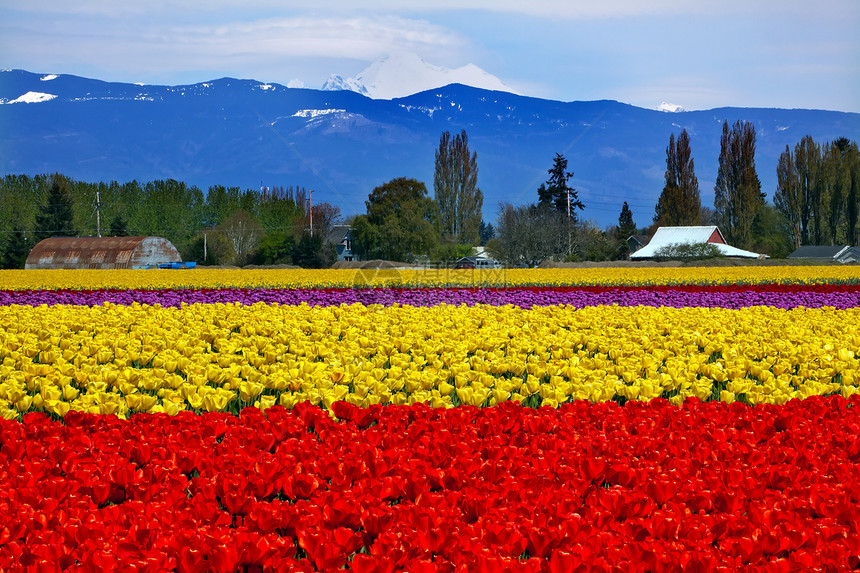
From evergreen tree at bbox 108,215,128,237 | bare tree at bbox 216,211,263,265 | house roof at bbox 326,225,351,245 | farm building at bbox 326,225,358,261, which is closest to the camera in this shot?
bare tree at bbox 216,211,263,265

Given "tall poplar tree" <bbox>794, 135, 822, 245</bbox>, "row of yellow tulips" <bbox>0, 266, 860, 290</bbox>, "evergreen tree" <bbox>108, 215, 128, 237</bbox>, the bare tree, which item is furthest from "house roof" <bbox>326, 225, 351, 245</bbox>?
"row of yellow tulips" <bbox>0, 266, 860, 290</bbox>

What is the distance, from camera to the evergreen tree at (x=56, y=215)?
250ft

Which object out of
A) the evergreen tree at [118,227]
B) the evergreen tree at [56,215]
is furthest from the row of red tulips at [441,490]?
the evergreen tree at [56,215]

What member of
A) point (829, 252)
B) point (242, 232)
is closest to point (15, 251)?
point (242, 232)

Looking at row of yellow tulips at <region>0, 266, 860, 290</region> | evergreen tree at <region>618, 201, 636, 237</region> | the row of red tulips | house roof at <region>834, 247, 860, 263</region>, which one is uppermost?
evergreen tree at <region>618, 201, 636, 237</region>

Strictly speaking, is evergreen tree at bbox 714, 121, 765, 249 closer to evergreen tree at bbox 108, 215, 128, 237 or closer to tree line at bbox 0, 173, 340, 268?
tree line at bbox 0, 173, 340, 268

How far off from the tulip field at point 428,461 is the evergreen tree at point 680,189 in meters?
69.1

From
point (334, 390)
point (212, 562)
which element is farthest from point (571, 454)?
point (334, 390)

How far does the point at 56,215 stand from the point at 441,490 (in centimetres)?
8116

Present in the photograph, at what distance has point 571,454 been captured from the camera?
13.4ft

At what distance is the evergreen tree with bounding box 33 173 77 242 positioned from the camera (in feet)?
250

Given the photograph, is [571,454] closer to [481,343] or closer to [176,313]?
[481,343]

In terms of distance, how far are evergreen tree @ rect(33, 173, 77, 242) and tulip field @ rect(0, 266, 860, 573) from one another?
74242 millimetres

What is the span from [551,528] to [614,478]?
97 centimetres
